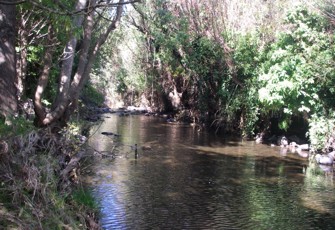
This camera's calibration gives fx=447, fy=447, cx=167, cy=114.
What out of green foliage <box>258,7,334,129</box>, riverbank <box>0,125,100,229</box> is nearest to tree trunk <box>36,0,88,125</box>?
riverbank <box>0,125,100,229</box>

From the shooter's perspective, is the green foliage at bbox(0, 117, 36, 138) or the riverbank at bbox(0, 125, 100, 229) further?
the green foliage at bbox(0, 117, 36, 138)

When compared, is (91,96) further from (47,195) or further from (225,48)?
(47,195)

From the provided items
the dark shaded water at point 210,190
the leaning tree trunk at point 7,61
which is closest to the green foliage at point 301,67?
the dark shaded water at point 210,190

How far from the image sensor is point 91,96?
2869 centimetres

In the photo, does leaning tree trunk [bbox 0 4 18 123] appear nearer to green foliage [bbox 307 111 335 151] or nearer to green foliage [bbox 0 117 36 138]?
green foliage [bbox 0 117 36 138]

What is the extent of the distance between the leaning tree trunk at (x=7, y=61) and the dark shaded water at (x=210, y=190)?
2923 millimetres

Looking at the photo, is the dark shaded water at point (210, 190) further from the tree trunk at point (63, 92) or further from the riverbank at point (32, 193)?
the riverbank at point (32, 193)

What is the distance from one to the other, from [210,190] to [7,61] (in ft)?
20.0

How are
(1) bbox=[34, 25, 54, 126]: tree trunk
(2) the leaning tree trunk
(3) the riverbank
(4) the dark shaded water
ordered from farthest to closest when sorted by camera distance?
1. (4) the dark shaded water
2. (1) bbox=[34, 25, 54, 126]: tree trunk
3. (2) the leaning tree trunk
4. (3) the riverbank

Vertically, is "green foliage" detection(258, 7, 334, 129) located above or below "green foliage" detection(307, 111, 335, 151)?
above

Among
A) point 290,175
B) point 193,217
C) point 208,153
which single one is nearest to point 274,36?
point 208,153

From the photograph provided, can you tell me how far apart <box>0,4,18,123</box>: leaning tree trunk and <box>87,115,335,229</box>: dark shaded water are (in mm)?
2923

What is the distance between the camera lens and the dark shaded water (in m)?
8.51

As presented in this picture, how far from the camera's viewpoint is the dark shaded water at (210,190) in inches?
335
